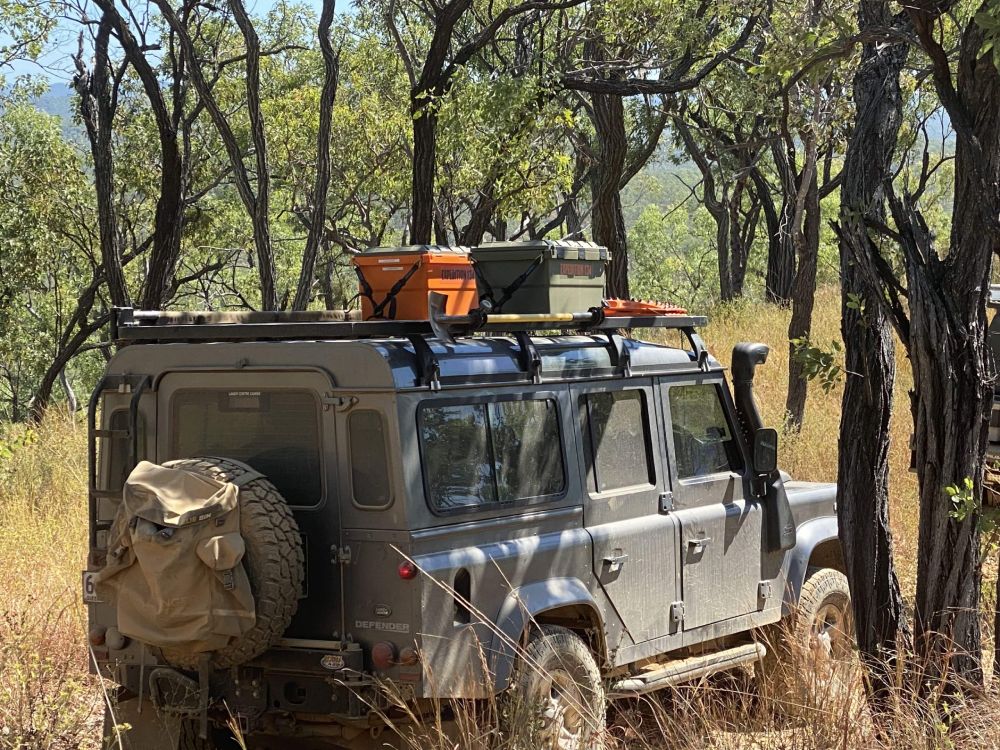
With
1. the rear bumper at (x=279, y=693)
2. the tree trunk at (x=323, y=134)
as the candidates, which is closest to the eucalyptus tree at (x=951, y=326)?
the rear bumper at (x=279, y=693)

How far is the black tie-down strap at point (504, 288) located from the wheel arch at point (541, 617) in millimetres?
1453

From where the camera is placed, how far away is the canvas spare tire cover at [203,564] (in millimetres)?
4852

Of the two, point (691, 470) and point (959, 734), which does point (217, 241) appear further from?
point (959, 734)

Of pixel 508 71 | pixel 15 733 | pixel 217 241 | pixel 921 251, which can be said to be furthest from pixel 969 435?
pixel 217 241

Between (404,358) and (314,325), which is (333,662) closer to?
(404,358)

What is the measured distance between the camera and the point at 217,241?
28.0 meters

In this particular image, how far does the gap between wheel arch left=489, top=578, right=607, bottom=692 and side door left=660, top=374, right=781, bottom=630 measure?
705mm

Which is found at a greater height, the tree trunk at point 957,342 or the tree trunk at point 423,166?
the tree trunk at point 423,166

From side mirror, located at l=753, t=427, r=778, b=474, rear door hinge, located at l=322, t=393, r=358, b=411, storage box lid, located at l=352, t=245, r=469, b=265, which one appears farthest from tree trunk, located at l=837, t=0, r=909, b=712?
rear door hinge, located at l=322, t=393, r=358, b=411

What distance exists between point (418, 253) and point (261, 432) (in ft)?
4.37

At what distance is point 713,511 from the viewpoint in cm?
669

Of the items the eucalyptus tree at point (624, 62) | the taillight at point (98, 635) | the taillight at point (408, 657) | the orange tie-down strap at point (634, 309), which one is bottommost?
the taillight at point (98, 635)

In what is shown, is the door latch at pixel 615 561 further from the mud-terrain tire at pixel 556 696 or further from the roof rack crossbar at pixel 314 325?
the roof rack crossbar at pixel 314 325

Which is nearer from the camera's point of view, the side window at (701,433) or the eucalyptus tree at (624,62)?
the side window at (701,433)
